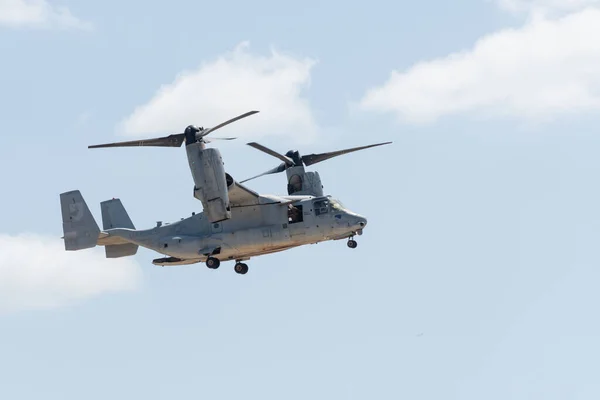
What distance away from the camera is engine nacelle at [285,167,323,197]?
6700cm

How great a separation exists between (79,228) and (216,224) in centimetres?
653

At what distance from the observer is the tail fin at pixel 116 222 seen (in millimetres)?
64125

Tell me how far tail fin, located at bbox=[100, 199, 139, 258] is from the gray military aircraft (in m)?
0.05

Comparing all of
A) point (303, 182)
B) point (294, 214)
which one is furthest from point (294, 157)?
point (294, 214)

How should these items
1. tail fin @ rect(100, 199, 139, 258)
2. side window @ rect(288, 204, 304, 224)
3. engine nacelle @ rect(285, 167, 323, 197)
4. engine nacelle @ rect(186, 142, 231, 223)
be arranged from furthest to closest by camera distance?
engine nacelle @ rect(285, 167, 323, 197) < tail fin @ rect(100, 199, 139, 258) < side window @ rect(288, 204, 304, 224) < engine nacelle @ rect(186, 142, 231, 223)

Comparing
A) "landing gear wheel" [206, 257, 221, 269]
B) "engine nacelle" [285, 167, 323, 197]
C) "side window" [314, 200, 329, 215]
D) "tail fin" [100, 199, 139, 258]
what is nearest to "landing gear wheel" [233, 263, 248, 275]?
"landing gear wheel" [206, 257, 221, 269]

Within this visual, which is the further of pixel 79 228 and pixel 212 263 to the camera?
pixel 79 228

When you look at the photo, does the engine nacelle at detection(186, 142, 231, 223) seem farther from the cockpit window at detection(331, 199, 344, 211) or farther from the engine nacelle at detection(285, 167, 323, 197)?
the engine nacelle at detection(285, 167, 323, 197)

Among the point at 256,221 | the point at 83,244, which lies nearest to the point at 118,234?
the point at 83,244

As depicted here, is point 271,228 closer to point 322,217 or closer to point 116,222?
point 322,217

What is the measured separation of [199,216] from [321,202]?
18.7ft

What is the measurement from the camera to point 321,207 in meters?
60.4

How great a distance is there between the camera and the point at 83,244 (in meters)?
62.3

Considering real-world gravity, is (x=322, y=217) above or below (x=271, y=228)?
above
